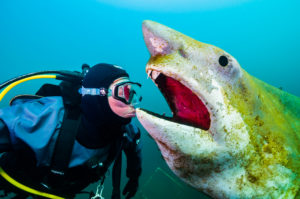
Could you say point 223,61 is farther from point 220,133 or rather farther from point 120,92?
point 120,92

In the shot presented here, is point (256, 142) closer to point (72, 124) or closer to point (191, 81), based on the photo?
point (191, 81)

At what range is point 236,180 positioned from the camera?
1214 mm

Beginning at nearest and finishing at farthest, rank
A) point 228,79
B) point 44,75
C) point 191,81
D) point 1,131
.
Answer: point 191,81
point 228,79
point 1,131
point 44,75

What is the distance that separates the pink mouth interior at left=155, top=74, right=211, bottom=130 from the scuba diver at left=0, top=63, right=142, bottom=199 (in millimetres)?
1305

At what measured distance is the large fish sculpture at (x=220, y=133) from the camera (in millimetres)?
1146

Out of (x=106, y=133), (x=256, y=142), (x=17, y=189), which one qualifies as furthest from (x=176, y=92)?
(x=17, y=189)

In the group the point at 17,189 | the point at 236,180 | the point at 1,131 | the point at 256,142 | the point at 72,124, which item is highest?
the point at 256,142

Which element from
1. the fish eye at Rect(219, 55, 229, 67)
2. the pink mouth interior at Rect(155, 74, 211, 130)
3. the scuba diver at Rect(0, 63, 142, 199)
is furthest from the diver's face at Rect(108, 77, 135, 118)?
the fish eye at Rect(219, 55, 229, 67)

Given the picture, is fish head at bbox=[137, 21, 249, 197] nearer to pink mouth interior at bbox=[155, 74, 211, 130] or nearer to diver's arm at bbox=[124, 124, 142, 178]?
pink mouth interior at bbox=[155, 74, 211, 130]

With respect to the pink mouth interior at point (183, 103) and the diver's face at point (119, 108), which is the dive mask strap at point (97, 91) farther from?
the pink mouth interior at point (183, 103)

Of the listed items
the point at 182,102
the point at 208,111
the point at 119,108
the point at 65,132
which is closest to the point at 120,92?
the point at 119,108

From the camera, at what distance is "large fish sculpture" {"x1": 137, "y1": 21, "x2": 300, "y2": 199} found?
3.76 feet

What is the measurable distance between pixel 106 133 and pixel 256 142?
2174 mm

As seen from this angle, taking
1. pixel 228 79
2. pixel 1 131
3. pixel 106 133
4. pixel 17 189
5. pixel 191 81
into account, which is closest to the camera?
pixel 191 81
